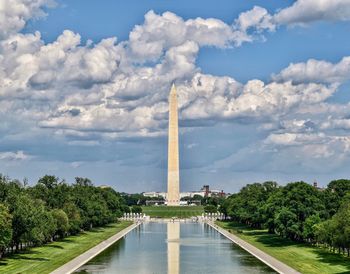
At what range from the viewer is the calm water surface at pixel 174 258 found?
60906mm

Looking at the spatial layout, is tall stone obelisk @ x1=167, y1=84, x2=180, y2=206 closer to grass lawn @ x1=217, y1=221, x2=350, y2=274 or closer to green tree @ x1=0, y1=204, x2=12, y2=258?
grass lawn @ x1=217, y1=221, x2=350, y2=274

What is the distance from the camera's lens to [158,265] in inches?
2527

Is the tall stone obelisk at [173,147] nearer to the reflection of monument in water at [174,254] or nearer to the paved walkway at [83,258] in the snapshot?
the reflection of monument in water at [174,254]

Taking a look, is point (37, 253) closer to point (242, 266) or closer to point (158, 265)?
point (158, 265)

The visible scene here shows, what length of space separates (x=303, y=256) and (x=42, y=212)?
28.9 m

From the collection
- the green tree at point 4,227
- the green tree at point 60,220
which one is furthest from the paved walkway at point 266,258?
the green tree at point 4,227

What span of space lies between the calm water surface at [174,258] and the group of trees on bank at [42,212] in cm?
746

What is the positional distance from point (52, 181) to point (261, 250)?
135ft

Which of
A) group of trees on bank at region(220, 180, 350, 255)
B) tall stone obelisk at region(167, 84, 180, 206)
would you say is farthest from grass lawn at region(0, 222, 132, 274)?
tall stone obelisk at region(167, 84, 180, 206)

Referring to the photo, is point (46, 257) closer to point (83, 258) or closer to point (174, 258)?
point (83, 258)

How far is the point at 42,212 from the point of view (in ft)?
255

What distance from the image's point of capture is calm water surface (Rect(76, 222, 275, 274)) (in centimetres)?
6091

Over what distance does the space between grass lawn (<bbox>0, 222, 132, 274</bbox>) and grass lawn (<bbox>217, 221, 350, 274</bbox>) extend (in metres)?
21.4

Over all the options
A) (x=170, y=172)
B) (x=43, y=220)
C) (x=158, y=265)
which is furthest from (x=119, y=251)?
(x=170, y=172)
